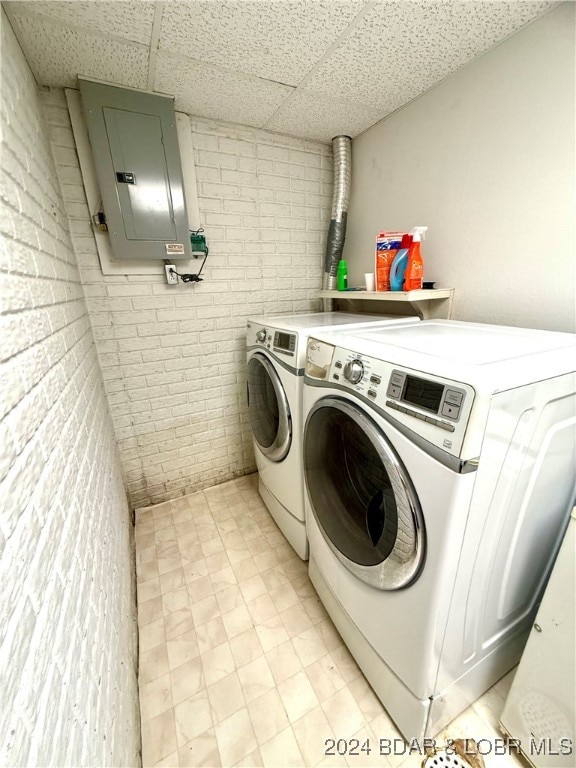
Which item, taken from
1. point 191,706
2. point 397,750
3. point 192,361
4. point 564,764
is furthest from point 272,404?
point 564,764

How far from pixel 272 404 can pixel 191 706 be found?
1.14 m

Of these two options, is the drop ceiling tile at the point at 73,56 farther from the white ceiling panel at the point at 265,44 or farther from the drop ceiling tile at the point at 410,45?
the drop ceiling tile at the point at 410,45

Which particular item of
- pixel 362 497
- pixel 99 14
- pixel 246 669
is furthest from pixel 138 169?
pixel 246 669

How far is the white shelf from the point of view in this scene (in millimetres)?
1357

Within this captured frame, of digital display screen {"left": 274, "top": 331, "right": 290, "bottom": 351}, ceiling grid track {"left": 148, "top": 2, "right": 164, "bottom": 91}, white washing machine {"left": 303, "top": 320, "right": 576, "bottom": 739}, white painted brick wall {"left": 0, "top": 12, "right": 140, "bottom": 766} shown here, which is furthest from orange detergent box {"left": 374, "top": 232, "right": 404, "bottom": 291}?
white painted brick wall {"left": 0, "top": 12, "right": 140, "bottom": 766}

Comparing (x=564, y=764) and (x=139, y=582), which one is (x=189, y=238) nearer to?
(x=139, y=582)

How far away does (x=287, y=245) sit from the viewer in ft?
6.37

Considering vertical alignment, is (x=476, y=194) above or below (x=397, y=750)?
above

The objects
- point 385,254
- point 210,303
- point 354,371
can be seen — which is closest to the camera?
point 354,371

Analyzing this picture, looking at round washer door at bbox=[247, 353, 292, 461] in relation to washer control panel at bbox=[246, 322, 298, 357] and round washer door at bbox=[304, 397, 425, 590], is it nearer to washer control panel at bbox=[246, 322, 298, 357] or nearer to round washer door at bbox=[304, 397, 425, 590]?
washer control panel at bbox=[246, 322, 298, 357]

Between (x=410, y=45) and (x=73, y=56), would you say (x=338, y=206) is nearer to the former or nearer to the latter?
(x=410, y=45)

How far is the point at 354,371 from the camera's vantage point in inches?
34.1

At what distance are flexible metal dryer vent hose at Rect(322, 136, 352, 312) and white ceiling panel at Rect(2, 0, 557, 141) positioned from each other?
32 centimetres

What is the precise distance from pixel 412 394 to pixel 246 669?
4.00ft
